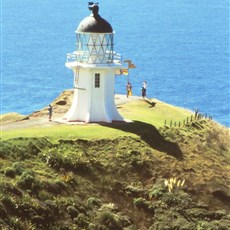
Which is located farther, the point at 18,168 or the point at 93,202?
the point at 93,202

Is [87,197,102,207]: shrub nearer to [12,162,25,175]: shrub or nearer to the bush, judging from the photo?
the bush

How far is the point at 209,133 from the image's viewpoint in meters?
61.2

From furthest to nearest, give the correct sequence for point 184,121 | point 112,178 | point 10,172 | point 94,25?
1. point 184,121
2. point 94,25
3. point 112,178
4. point 10,172

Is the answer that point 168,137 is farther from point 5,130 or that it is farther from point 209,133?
point 5,130

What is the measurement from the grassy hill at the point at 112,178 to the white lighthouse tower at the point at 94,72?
1973mm

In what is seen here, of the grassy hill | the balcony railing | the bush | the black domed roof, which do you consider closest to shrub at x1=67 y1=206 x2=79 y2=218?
the grassy hill

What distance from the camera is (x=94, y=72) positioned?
57.0 metres

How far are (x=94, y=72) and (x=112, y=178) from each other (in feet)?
36.1

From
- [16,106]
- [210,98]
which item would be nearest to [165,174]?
[16,106]

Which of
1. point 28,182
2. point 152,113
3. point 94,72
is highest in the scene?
point 94,72

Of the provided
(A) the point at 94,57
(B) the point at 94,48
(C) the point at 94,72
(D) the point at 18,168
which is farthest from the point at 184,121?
(D) the point at 18,168

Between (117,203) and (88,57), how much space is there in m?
14.2

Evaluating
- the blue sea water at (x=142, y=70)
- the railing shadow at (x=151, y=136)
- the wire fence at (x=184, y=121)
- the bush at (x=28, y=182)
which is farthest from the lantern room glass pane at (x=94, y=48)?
the blue sea water at (x=142, y=70)

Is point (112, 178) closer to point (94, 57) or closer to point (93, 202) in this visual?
point (93, 202)
